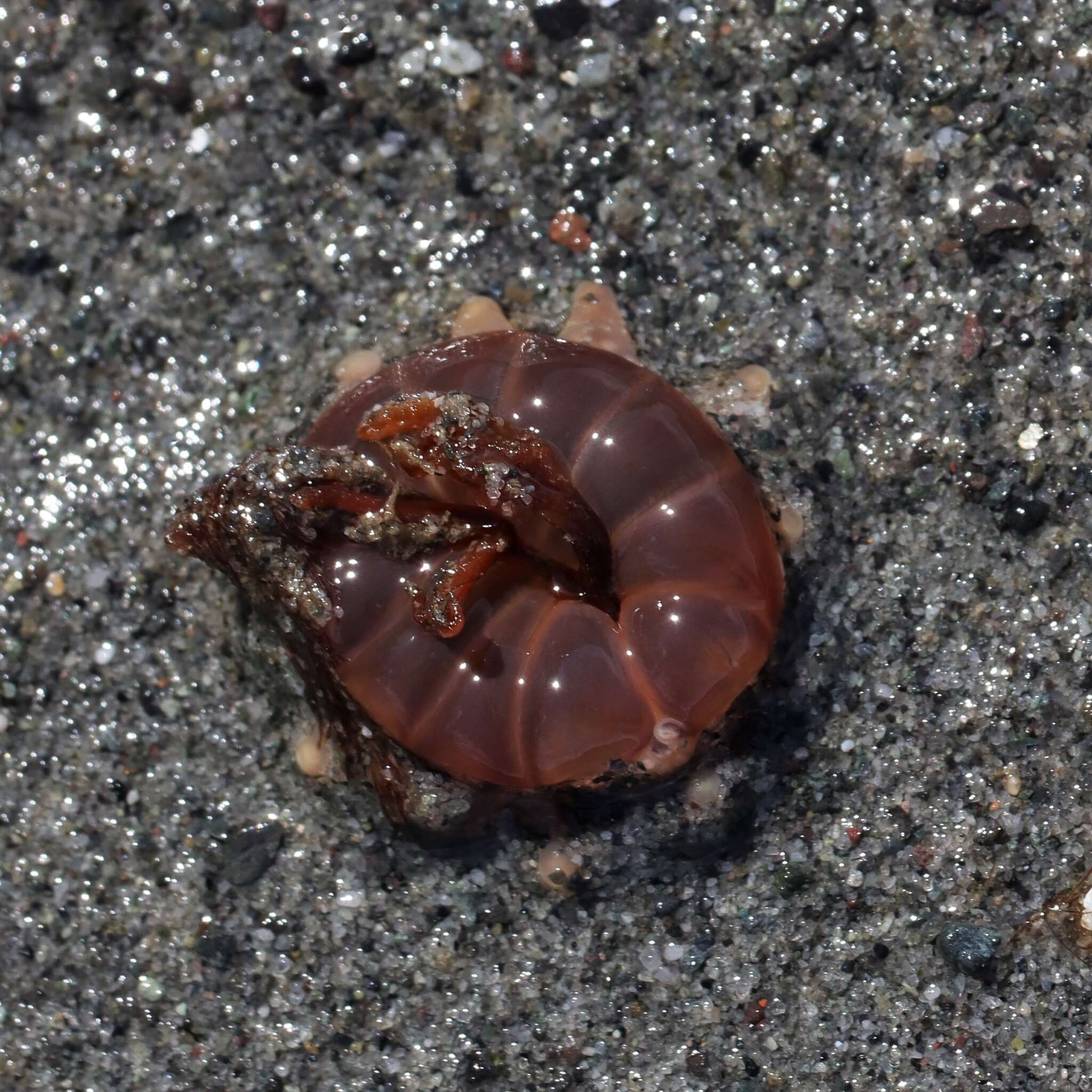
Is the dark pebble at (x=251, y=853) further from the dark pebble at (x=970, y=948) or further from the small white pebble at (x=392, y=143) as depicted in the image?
the small white pebble at (x=392, y=143)

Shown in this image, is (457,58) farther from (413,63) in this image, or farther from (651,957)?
(651,957)

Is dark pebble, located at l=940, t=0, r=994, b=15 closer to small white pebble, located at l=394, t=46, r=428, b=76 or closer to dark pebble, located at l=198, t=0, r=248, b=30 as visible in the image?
small white pebble, located at l=394, t=46, r=428, b=76

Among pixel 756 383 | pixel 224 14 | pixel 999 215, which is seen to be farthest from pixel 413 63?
pixel 999 215

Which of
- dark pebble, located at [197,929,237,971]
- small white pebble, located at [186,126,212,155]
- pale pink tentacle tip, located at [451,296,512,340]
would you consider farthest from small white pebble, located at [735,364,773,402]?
dark pebble, located at [197,929,237,971]

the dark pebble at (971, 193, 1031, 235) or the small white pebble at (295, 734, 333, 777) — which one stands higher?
the dark pebble at (971, 193, 1031, 235)

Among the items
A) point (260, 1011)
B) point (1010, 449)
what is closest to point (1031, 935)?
point (1010, 449)

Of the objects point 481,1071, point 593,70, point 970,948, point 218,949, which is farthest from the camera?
point 593,70

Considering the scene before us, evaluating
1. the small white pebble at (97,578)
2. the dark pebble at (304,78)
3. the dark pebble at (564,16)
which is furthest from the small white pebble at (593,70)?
the small white pebble at (97,578)
